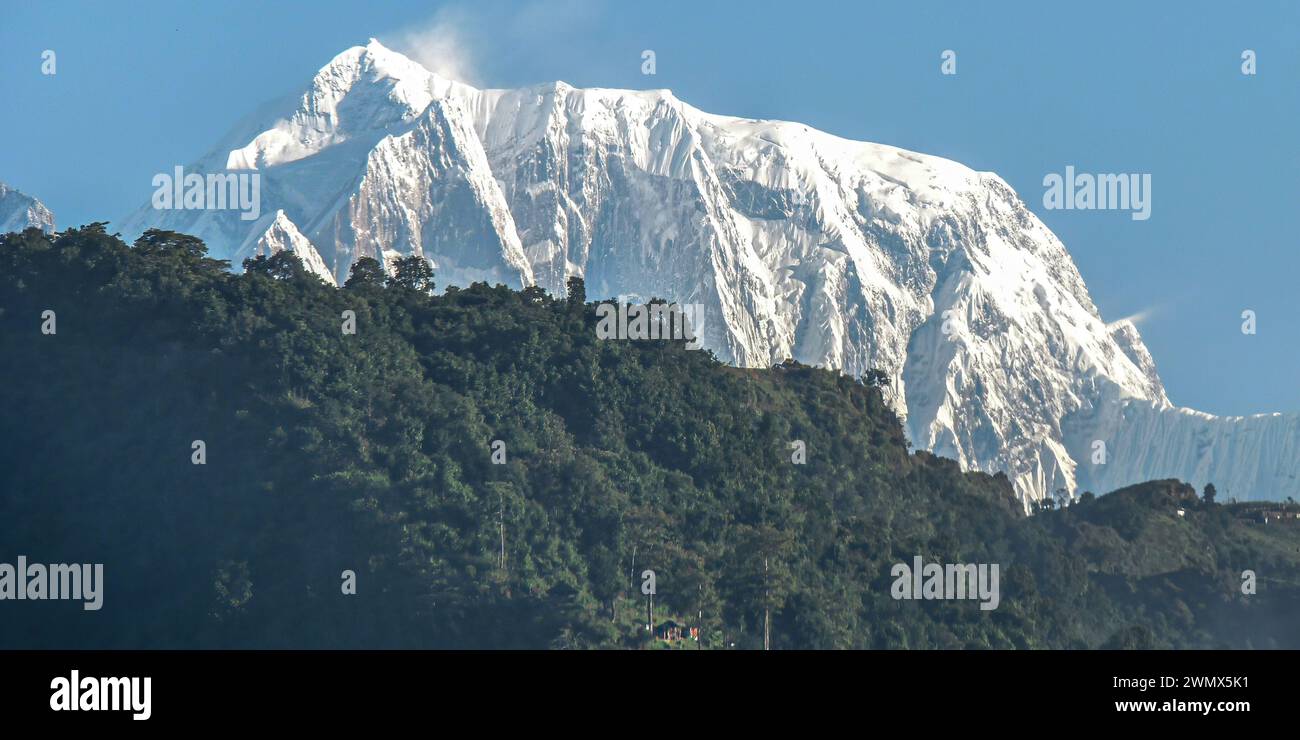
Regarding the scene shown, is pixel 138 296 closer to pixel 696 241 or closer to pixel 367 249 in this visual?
pixel 367 249

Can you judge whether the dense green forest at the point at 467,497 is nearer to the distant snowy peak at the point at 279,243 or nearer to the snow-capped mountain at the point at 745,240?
the distant snowy peak at the point at 279,243

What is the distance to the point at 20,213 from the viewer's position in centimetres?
15662

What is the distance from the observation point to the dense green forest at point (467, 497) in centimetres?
8456

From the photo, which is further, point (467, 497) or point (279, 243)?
point (279, 243)

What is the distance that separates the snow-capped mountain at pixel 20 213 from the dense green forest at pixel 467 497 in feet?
166

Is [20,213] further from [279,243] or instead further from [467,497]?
[467,497]

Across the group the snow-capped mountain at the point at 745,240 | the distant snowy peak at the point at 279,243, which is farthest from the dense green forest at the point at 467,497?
the snow-capped mountain at the point at 745,240

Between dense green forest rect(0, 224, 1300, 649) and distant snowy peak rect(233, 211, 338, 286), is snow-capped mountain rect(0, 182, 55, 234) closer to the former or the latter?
distant snowy peak rect(233, 211, 338, 286)

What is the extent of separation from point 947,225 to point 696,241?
2480cm

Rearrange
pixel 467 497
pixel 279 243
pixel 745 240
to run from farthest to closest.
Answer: pixel 745 240, pixel 279 243, pixel 467 497

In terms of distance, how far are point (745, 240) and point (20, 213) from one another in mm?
56406

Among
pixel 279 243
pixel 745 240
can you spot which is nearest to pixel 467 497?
pixel 279 243

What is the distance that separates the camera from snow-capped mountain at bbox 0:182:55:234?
15438 cm
